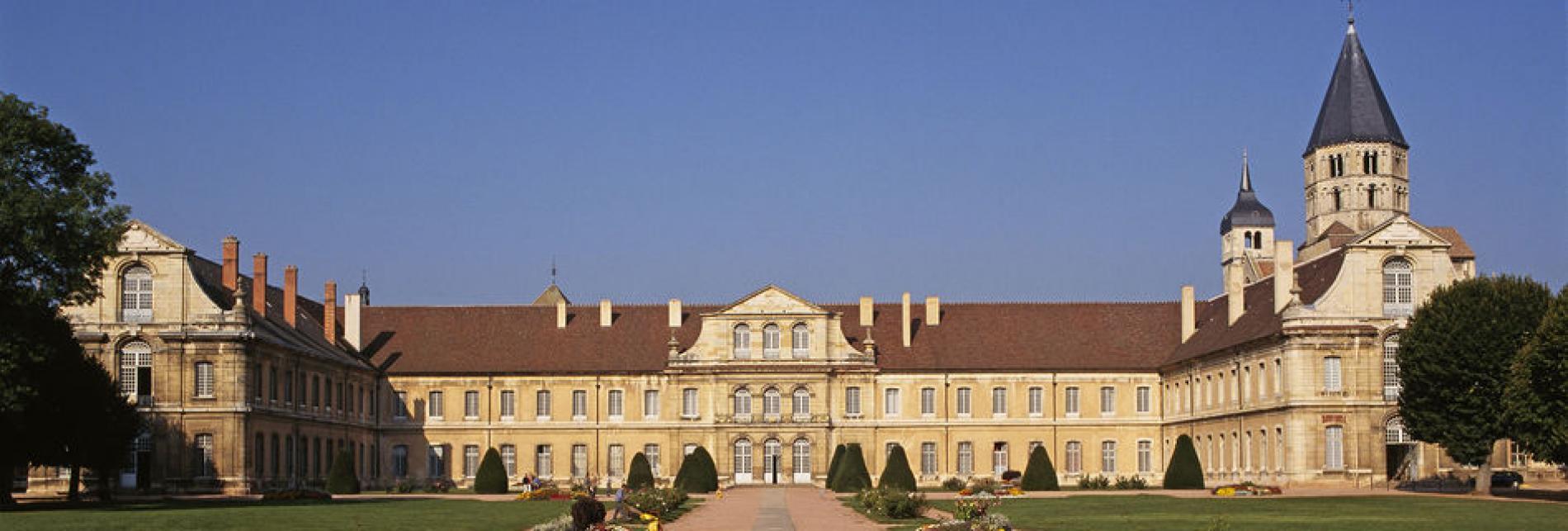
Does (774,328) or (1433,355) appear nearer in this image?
(1433,355)

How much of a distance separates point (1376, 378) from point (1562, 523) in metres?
25.2

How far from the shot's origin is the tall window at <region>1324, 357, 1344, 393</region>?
58.8 meters

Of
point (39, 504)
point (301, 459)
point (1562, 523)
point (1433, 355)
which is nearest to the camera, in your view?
point (1562, 523)

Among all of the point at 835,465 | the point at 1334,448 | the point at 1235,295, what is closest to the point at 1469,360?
the point at 1334,448

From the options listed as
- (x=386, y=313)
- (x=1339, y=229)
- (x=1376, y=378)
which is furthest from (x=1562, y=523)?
(x=1339, y=229)

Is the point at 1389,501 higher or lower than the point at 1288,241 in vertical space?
lower

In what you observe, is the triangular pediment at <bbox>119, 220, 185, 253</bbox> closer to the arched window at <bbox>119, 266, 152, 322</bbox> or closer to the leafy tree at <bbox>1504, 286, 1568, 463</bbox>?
the arched window at <bbox>119, 266, 152, 322</bbox>

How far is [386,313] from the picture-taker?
75.0 m

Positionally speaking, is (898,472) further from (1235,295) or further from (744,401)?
(1235,295)

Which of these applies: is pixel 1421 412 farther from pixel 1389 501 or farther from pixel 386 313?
pixel 386 313


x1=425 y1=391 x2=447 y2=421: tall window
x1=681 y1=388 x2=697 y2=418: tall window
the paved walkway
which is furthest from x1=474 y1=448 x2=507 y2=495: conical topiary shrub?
x1=681 y1=388 x2=697 y2=418: tall window

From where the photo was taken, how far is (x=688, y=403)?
7281cm

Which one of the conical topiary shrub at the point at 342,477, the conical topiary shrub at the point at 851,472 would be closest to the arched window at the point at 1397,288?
the conical topiary shrub at the point at 851,472

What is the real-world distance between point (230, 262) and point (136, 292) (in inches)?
182
